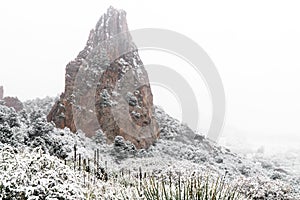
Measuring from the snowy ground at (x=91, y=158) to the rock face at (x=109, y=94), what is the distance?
5.14ft

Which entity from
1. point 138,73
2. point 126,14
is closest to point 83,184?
point 138,73

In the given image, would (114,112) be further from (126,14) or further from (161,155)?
(126,14)

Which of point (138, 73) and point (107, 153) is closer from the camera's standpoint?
point (107, 153)

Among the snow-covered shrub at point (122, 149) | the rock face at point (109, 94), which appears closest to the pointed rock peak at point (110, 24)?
the rock face at point (109, 94)

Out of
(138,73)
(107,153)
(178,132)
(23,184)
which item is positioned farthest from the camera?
(178,132)

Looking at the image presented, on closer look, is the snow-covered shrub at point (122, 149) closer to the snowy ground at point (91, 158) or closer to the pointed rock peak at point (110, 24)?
the snowy ground at point (91, 158)

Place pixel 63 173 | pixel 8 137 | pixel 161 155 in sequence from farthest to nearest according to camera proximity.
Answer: pixel 161 155
pixel 8 137
pixel 63 173

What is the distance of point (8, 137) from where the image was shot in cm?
1905

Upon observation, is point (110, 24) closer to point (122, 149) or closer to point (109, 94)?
point (109, 94)

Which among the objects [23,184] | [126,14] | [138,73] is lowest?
[23,184]

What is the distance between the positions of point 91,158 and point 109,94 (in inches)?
610

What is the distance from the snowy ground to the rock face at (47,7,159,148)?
1.57 meters

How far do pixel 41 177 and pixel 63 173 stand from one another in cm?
76

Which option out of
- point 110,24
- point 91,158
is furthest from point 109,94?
point 91,158
